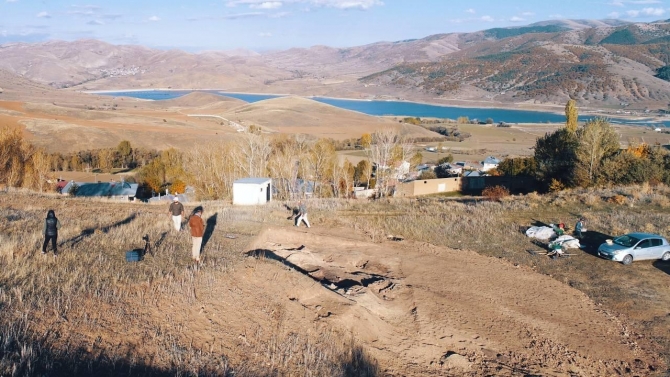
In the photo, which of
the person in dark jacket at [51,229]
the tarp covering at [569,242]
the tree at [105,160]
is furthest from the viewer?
the tree at [105,160]

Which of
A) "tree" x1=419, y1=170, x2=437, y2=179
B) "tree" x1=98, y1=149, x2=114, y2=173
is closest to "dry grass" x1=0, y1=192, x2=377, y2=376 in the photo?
"tree" x1=419, y1=170, x2=437, y2=179

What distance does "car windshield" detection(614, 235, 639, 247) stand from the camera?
1842 cm

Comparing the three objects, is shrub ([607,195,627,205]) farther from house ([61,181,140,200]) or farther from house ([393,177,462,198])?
house ([61,181,140,200])

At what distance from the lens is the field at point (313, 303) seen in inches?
343

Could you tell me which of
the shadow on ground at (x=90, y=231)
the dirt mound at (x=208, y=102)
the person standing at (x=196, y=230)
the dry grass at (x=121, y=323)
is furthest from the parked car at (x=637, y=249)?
the dirt mound at (x=208, y=102)

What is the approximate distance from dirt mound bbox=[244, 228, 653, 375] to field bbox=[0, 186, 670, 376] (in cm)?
5

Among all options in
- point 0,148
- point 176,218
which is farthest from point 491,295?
point 0,148

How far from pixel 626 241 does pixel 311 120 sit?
127758 millimetres

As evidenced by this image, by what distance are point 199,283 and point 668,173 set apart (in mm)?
41606

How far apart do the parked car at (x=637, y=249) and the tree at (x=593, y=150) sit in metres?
25.1

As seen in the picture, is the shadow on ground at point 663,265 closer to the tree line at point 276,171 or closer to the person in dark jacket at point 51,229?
the person in dark jacket at point 51,229

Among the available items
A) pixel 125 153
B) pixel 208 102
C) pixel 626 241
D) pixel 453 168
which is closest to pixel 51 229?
pixel 626 241

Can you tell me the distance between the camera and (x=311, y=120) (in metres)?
143

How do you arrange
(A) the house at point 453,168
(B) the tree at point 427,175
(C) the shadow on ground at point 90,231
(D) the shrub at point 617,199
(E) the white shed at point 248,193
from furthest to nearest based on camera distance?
1. (A) the house at point 453,168
2. (B) the tree at point 427,175
3. (E) the white shed at point 248,193
4. (D) the shrub at point 617,199
5. (C) the shadow on ground at point 90,231
